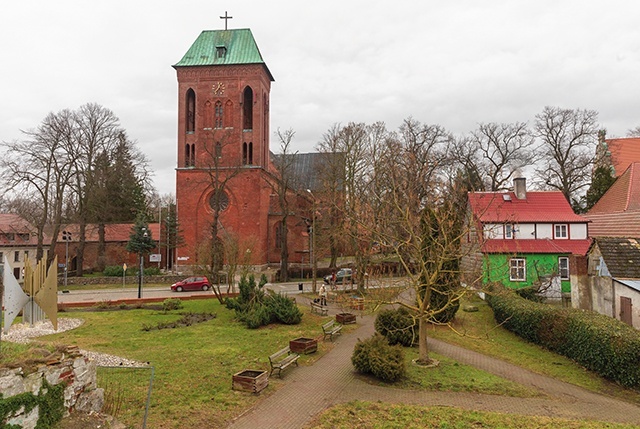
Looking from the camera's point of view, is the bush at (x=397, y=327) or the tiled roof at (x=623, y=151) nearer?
the bush at (x=397, y=327)

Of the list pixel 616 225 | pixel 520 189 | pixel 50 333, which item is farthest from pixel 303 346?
pixel 520 189

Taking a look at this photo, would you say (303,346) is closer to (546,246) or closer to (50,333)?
(50,333)

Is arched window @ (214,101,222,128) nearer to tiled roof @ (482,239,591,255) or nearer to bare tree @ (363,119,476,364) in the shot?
bare tree @ (363,119,476,364)

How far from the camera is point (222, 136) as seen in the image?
41625mm

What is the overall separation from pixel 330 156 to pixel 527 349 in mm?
22636

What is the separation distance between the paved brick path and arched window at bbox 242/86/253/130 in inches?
1291

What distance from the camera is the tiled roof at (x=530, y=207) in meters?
27.2

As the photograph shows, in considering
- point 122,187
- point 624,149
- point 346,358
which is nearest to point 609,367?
point 346,358

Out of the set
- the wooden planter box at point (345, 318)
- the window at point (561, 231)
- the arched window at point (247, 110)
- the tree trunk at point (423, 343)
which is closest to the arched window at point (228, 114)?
the arched window at point (247, 110)

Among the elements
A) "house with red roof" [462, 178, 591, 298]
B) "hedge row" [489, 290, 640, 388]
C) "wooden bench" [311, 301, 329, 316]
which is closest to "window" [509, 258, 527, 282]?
"house with red roof" [462, 178, 591, 298]

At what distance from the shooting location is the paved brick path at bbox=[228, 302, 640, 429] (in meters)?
9.50

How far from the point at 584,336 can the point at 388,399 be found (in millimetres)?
7613

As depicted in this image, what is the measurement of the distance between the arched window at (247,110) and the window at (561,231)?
27.5m

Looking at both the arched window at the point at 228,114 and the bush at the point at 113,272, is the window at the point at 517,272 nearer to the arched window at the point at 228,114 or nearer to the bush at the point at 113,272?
the arched window at the point at 228,114
